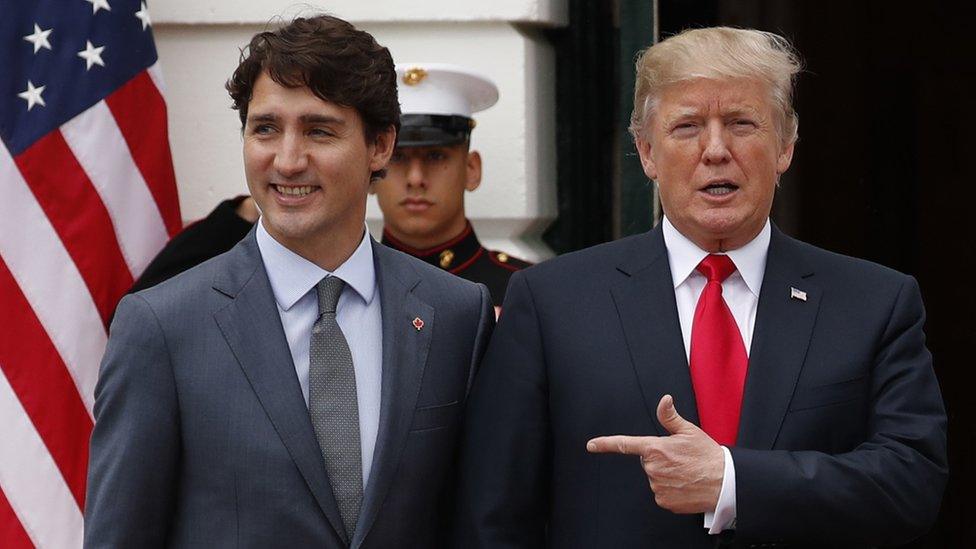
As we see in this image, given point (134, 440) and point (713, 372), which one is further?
point (713, 372)

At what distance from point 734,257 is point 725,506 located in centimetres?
47

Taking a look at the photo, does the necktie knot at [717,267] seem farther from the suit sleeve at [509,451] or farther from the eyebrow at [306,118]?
the eyebrow at [306,118]

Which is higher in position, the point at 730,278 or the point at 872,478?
the point at 730,278

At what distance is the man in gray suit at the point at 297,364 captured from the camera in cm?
261

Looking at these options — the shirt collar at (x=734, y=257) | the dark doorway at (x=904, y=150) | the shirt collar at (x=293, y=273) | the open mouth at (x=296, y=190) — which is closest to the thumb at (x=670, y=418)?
the shirt collar at (x=734, y=257)

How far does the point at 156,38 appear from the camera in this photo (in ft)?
15.1

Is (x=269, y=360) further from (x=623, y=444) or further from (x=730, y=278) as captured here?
(x=730, y=278)

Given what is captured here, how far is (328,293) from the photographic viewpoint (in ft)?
9.04

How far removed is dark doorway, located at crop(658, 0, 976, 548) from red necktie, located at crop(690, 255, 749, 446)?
2.23 meters

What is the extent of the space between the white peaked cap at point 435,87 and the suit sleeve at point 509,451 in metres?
1.29

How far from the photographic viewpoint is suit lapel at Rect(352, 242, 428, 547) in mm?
2648

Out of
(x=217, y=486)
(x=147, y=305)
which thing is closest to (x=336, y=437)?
(x=217, y=486)

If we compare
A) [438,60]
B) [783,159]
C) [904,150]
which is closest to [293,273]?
[783,159]

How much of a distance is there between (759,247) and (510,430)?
55 cm
